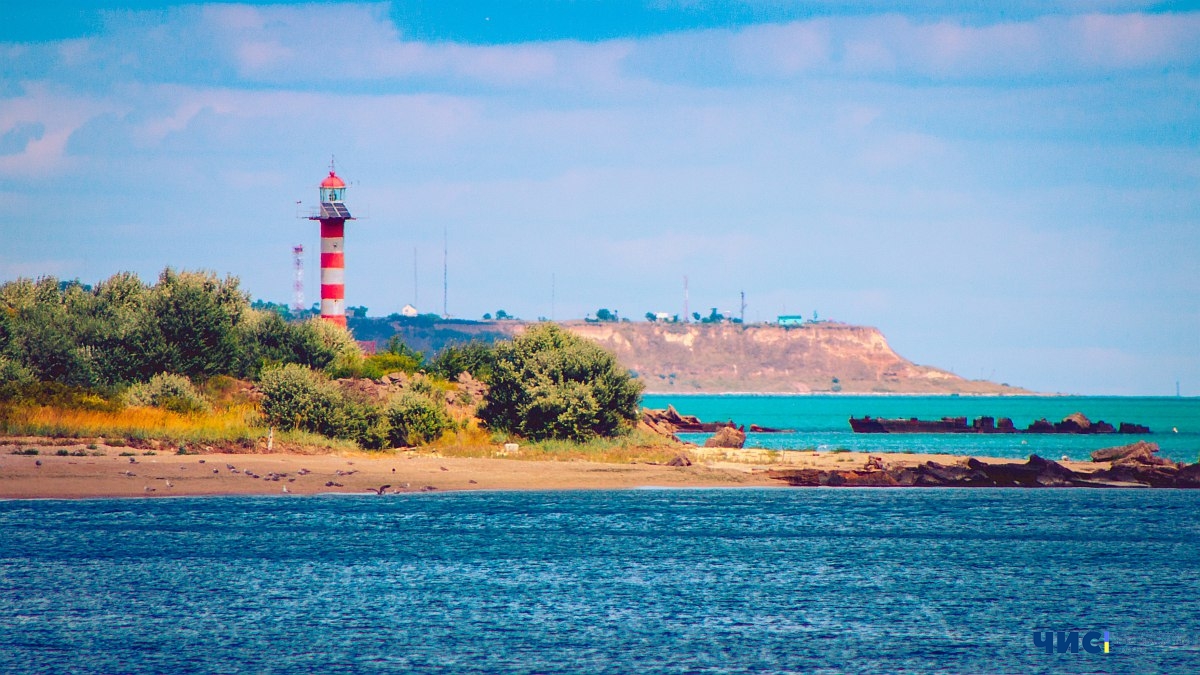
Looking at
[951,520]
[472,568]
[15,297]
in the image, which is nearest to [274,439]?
[472,568]

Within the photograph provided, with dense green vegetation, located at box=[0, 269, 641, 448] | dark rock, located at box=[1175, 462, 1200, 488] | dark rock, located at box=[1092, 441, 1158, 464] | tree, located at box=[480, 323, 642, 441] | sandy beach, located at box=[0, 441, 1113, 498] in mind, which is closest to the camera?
sandy beach, located at box=[0, 441, 1113, 498]

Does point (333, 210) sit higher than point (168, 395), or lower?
higher

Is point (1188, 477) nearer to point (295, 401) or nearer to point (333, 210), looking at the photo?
point (295, 401)

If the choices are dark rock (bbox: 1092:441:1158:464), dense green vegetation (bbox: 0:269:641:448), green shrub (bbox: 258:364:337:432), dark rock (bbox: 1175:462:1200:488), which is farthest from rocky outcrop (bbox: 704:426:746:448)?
green shrub (bbox: 258:364:337:432)

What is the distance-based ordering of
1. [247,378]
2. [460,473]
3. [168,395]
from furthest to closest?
[247,378], [168,395], [460,473]

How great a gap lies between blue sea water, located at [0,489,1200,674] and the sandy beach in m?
0.82

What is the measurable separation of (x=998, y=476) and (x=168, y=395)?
1252 inches

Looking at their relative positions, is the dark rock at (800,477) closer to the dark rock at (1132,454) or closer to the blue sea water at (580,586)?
the blue sea water at (580,586)

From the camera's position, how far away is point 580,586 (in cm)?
2828

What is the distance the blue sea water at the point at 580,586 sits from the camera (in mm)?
21938

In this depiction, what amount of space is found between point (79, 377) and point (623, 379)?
2189 centimetres

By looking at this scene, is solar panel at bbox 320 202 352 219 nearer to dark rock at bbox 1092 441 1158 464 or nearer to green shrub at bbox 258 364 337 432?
green shrub at bbox 258 364 337 432

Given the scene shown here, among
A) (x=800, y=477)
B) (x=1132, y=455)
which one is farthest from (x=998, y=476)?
(x=1132, y=455)

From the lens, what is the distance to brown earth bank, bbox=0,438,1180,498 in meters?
40.8
